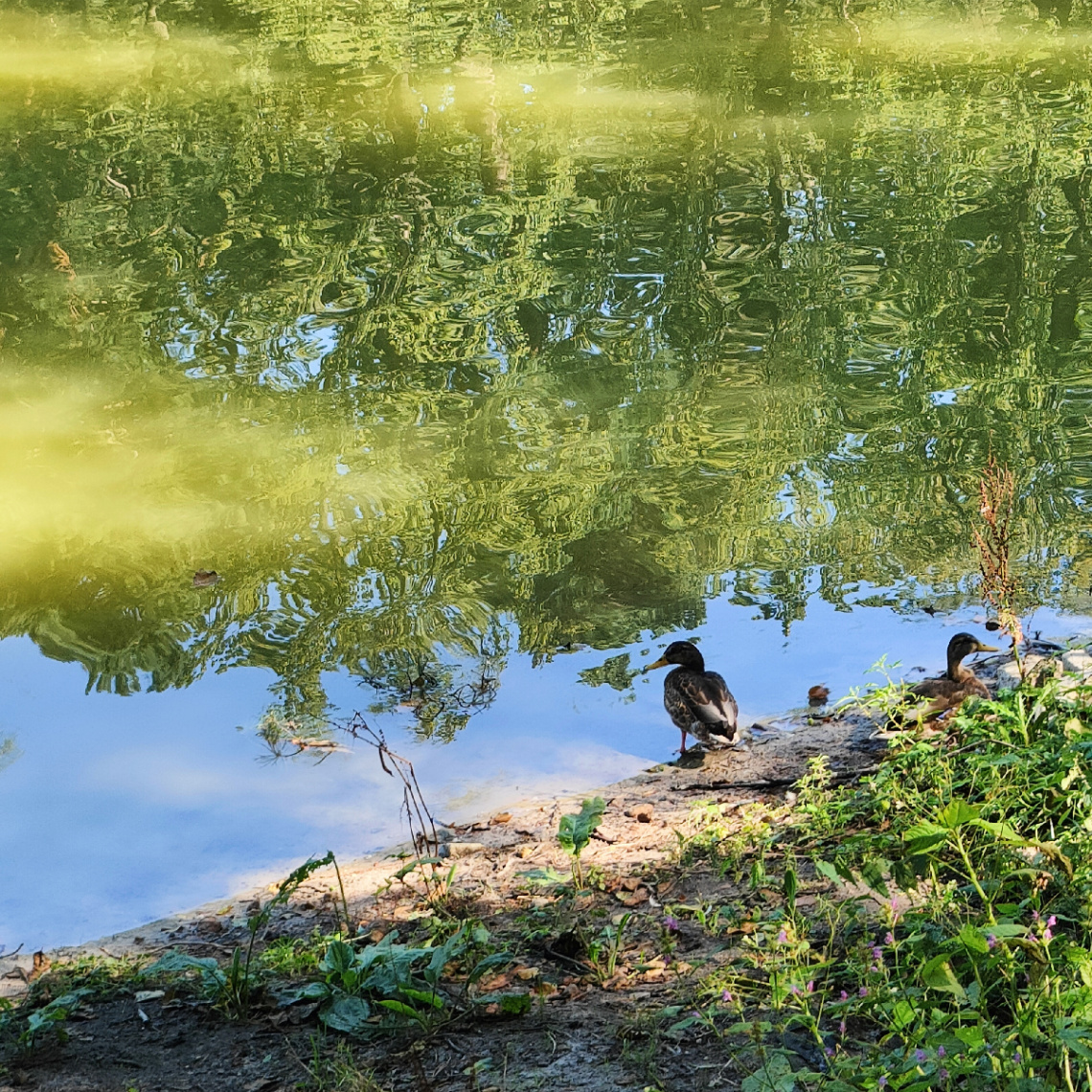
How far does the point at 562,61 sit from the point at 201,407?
394 inches

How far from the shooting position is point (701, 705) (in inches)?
209

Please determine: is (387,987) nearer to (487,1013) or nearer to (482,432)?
(487,1013)

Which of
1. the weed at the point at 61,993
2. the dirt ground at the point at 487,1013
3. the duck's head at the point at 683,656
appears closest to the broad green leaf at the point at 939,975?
the dirt ground at the point at 487,1013

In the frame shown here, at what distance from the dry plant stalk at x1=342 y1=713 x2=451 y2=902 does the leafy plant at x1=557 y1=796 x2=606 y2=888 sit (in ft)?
1.30

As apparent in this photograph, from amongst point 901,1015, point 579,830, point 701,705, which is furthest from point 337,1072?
point 701,705

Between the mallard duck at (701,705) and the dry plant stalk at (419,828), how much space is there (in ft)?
3.67

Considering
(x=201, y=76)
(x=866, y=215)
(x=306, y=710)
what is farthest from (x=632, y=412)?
(x=201, y=76)

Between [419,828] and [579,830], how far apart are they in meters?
1.33

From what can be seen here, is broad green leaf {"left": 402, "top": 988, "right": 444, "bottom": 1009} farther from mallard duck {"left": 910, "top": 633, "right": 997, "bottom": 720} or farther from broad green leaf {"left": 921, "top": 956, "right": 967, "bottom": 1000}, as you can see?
mallard duck {"left": 910, "top": 633, "right": 997, "bottom": 720}

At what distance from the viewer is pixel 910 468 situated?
23.4ft

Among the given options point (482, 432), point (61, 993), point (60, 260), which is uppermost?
point (60, 260)

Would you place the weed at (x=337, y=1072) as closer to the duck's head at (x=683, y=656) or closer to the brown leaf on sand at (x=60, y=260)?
the duck's head at (x=683, y=656)

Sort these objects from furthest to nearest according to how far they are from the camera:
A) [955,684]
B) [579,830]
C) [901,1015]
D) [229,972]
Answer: [955,684], [579,830], [229,972], [901,1015]

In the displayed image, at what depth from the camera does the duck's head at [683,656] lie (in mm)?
5688
